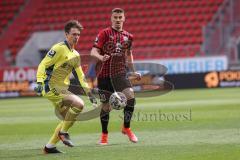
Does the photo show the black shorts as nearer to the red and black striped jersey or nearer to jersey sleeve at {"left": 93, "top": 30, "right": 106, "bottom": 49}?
the red and black striped jersey

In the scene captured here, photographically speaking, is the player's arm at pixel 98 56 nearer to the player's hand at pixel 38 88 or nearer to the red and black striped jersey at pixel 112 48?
the red and black striped jersey at pixel 112 48

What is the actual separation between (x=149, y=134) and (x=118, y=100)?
1.43 metres

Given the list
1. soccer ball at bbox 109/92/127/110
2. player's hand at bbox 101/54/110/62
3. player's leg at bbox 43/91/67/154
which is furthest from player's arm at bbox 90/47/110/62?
player's leg at bbox 43/91/67/154

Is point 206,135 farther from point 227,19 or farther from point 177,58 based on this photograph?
point 227,19

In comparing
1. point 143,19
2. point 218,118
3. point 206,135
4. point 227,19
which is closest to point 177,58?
point 227,19

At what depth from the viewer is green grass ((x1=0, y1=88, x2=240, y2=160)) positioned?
9.13 metres

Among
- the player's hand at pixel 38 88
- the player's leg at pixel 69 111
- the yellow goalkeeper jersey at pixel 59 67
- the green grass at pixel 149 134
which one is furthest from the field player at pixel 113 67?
the player's hand at pixel 38 88

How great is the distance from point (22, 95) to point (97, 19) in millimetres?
8752

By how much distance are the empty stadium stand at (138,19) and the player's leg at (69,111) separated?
23.2 metres

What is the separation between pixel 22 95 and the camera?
29.6 metres

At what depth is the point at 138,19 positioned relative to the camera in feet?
118

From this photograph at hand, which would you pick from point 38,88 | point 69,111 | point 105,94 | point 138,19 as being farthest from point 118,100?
point 138,19

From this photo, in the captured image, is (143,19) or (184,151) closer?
(184,151)

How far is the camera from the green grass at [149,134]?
30.0ft
